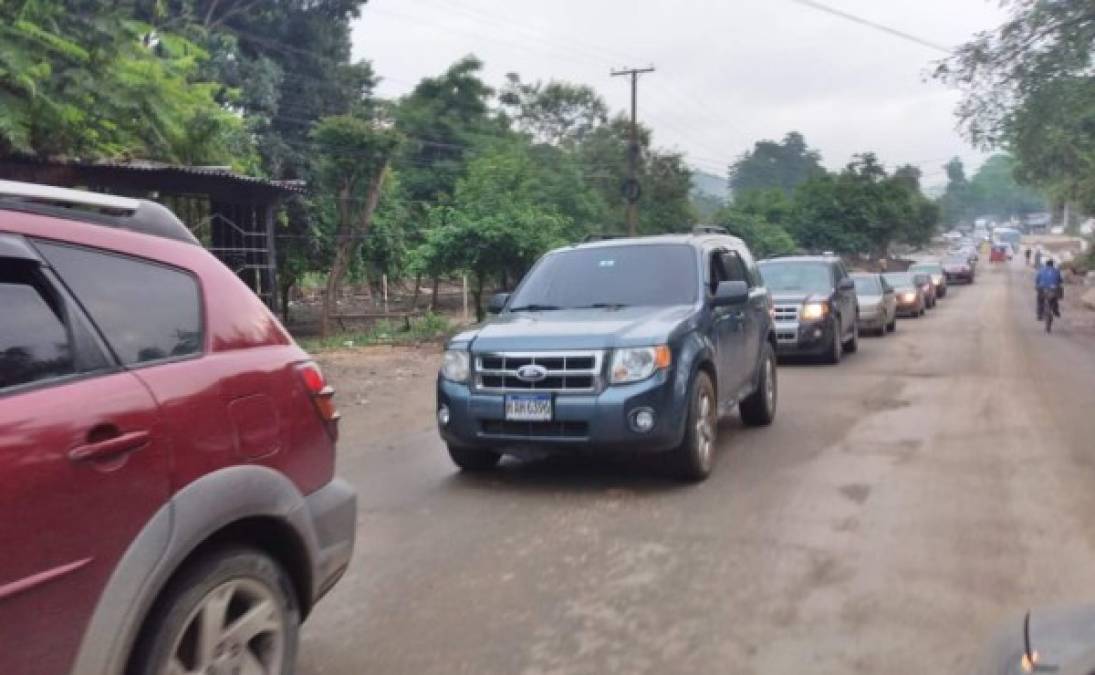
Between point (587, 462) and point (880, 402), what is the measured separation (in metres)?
4.54

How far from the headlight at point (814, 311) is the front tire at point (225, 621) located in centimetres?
1165

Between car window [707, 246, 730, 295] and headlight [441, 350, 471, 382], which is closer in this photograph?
headlight [441, 350, 471, 382]

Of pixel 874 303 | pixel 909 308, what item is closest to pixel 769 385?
pixel 874 303

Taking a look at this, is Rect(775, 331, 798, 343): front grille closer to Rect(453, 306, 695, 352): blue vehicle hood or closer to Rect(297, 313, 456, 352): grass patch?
Rect(453, 306, 695, 352): blue vehicle hood

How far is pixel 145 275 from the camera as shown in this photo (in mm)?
3006

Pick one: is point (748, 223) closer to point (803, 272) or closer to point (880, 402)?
point (803, 272)

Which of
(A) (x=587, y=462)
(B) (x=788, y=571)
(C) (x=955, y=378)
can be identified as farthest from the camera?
(C) (x=955, y=378)

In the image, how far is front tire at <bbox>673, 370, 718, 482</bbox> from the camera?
6.60 meters

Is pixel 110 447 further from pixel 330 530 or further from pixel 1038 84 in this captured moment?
pixel 1038 84

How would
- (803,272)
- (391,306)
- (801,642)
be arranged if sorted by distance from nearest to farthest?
(801,642) < (803,272) < (391,306)

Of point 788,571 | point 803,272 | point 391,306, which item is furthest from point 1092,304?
point 788,571

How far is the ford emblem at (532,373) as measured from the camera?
6.41 meters

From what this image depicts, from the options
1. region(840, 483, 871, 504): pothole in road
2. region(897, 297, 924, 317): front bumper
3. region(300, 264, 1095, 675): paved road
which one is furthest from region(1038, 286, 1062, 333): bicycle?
region(840, 483, 871, 504): pothole in road

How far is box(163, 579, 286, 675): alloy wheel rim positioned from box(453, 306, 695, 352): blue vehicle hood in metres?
3.52
